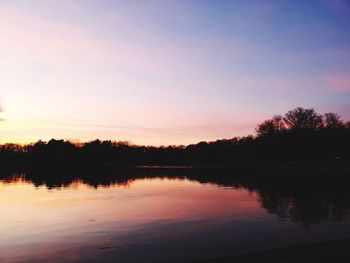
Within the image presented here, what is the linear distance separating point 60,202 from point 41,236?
66.0ft

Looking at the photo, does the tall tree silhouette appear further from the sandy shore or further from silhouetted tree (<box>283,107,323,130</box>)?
the sandy shore

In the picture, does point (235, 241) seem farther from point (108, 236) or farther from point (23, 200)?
point (23, 200)

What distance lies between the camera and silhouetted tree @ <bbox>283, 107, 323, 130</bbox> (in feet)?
540

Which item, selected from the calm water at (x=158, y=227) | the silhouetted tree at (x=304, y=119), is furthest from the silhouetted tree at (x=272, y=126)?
the calm water at (x=158, y=227)

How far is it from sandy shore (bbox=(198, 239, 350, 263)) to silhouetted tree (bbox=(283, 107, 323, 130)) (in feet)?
494

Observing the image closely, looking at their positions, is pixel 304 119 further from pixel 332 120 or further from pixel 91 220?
pixel 91 220

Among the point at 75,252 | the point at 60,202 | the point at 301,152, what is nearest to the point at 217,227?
the point at 75,252

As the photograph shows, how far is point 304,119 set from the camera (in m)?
168

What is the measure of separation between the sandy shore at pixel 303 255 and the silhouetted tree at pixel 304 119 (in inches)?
5923

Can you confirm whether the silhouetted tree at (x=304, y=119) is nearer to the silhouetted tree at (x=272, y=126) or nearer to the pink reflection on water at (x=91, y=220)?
the silhouetted tree at (x=272, y=126)

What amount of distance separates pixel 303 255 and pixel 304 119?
159282 mm

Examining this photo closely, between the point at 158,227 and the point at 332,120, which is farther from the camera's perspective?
the point at 332,120

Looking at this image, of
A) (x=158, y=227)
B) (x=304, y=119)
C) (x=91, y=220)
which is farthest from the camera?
(x=304, y=119)

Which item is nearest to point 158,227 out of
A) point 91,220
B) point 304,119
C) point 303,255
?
point 91,220
